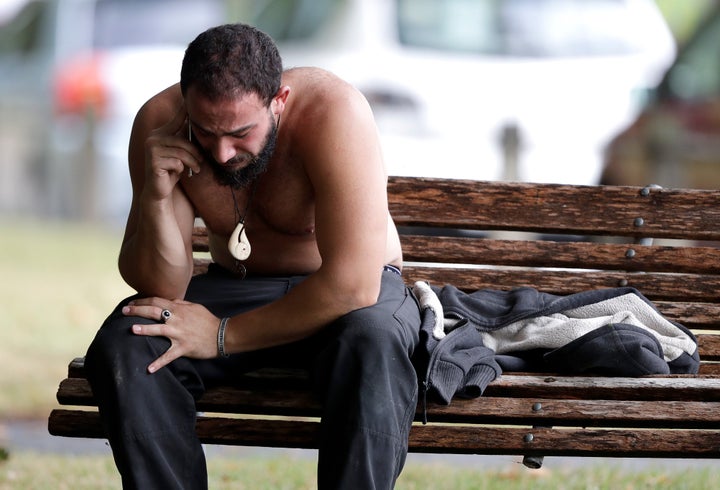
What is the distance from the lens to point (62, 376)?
7.40m

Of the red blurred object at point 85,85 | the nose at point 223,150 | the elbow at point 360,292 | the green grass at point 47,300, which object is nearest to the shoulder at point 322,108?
the nose at point 223,150

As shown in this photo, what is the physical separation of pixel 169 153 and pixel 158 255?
1.02 ft

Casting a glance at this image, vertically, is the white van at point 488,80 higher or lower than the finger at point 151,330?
lower

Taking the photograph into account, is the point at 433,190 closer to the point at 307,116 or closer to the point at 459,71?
the point at 307,116

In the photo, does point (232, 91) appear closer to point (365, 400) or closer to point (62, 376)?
point (365, 400)

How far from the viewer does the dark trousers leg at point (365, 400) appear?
3.43 metres

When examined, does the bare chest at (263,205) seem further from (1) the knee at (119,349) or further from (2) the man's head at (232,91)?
(1) the knee at (119,349)

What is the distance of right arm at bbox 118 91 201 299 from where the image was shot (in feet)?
12.3

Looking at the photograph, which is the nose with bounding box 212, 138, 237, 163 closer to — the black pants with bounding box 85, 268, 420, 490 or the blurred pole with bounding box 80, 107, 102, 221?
the black pants with bounding box 85, 268, 420, 490

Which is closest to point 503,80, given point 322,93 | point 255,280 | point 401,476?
point 401,476

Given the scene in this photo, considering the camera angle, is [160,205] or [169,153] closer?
[169,153]

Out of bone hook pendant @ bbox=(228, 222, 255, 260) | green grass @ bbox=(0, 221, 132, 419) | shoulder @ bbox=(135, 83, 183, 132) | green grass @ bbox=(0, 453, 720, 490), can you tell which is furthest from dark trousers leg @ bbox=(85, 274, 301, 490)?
green grass @ bbox=(0, 221, 132, 419)

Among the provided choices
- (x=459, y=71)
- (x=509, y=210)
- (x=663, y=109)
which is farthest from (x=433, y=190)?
(x=663, y=109)

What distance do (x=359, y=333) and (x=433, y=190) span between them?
1.15 metres
